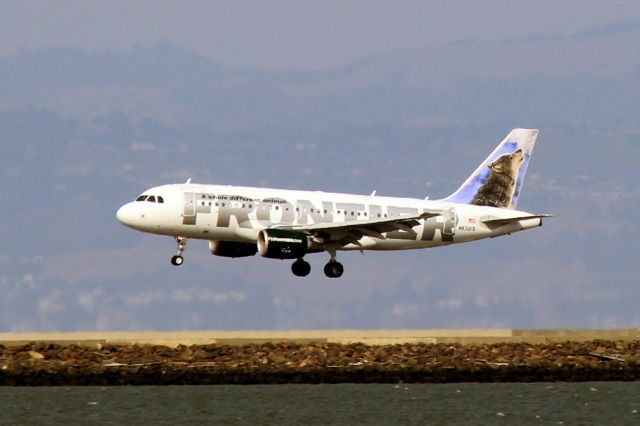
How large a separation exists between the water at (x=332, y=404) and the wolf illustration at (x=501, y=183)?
18525 mm

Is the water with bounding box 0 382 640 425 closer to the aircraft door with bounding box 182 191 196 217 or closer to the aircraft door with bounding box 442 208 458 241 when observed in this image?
the aircraft door with bounding box 182 191 196 217

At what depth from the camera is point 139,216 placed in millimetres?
69625

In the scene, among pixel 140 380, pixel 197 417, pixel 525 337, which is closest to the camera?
pixel 197 417

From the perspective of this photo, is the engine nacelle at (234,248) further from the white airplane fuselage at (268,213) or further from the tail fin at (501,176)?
the tail fin at (501,176)

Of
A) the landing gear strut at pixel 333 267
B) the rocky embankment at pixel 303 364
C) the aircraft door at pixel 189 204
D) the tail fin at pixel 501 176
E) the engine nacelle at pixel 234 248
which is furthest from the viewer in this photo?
the tail fin at pixel 501 176

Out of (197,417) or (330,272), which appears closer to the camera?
(197,417)

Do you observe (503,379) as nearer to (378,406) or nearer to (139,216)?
(378,406)

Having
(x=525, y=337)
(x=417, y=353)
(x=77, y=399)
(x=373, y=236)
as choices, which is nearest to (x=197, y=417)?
(x=77, y=399)

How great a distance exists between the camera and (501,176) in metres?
79.6

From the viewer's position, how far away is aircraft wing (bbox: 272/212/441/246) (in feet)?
232

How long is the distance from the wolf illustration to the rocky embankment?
1674 centimetres

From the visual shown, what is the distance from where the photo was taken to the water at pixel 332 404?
53.6 metres

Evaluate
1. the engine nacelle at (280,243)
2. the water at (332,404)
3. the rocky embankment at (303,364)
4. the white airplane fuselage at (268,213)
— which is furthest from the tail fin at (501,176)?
the water at (332,404)

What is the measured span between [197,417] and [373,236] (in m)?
20.5
